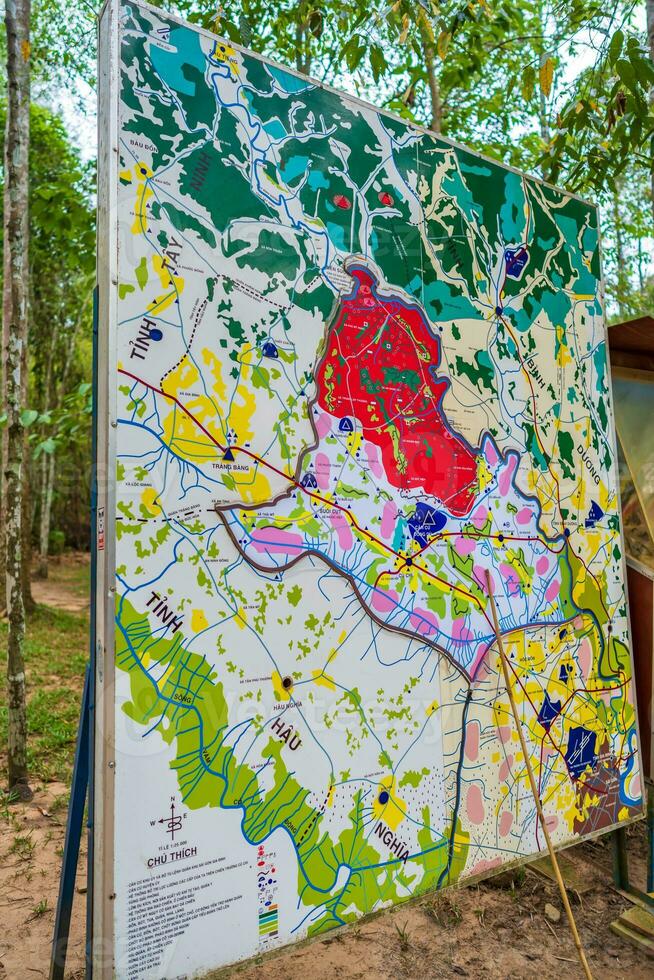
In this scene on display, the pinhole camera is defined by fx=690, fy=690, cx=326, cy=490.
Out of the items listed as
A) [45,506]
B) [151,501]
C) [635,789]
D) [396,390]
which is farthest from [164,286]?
[45,506]

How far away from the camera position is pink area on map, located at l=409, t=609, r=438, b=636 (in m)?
2.09

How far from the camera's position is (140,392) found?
1.65 metres

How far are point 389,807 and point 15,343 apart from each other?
3032 millimetres

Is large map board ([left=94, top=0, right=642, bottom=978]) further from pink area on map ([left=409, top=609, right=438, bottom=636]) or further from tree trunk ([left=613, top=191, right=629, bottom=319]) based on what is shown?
tree trunk ([left=613, top=191, right=629, bottom=319])

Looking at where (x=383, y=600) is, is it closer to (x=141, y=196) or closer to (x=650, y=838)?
(x=141, y=196)

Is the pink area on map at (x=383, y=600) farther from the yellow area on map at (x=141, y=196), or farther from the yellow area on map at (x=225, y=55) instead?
the yellow area on map at (x=225, y=55)

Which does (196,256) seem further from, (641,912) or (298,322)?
(641,912)

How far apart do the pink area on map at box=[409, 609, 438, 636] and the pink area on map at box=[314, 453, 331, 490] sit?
0.49 m

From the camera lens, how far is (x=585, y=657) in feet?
8.46

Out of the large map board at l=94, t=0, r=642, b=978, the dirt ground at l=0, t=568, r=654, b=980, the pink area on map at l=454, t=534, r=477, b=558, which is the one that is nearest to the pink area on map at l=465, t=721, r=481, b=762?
the large map board at l=94, t=0, r=642, b=978

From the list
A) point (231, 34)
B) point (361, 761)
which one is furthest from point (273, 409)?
point (231, 34)

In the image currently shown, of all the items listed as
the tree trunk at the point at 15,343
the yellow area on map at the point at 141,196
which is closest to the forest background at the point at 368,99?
the tree trunk at the point at 15,343

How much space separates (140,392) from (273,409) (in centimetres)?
38

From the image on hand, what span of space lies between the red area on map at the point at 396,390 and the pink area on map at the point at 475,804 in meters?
0.87
